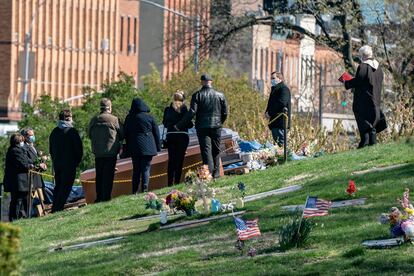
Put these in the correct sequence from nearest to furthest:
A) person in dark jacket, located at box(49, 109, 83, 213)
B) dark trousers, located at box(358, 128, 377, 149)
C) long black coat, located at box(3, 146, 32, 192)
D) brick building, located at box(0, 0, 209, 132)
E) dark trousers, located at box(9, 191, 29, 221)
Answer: person in dark jacket, located at box(49, 109, 83, 213), dark trousers, located at box(358, 128, 377, 149), long black coat, located at box(3, 146, 32, 192), dark trousers, located at box(9, 191, 29, 221), brick building, located at box(0, 0, 209, 132)

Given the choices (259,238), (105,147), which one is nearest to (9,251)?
(259,238)

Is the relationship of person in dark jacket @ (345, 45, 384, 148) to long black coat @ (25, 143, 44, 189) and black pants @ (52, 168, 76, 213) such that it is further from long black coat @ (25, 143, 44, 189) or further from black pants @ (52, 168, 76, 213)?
long black coat @ (25, 143, 44, 189)

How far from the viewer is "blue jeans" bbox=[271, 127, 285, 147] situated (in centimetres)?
2948

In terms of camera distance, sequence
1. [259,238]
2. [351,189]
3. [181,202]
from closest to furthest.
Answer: [259,238] → [351,189] → [181,202]

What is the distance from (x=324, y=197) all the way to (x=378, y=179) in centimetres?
122

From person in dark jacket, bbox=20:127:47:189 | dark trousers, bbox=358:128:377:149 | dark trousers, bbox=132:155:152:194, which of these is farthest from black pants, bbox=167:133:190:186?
dark trousers, bbox=358:128:377:149

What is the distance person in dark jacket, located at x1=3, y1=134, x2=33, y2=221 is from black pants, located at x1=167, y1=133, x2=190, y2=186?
2.21 metres

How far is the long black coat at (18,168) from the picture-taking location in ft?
92.2

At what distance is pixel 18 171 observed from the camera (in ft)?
92.4

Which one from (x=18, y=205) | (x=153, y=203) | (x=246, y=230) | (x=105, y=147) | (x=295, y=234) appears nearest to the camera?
(x=295, y=234)

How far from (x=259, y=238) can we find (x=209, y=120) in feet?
27.1

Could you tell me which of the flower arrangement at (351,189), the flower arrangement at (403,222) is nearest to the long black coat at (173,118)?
the flower arrangement at (351,189)

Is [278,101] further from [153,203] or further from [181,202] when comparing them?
[181,202]

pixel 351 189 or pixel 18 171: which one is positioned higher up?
pixel 351 189
